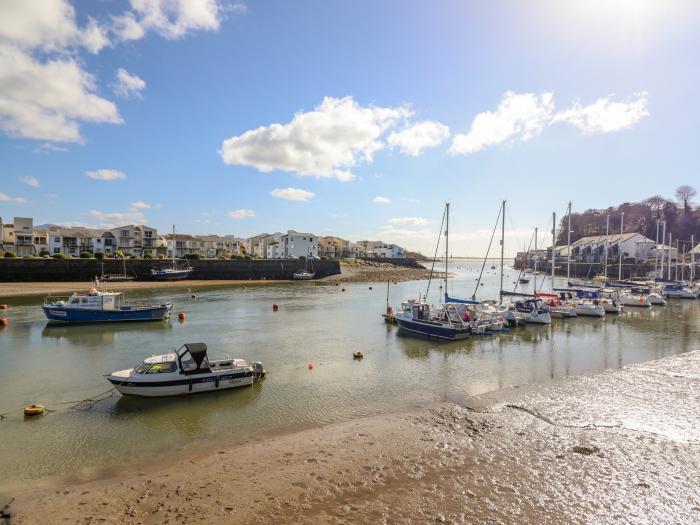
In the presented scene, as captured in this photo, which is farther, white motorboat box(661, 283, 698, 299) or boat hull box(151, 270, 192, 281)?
boat hull box(151, 270, 192, 281)

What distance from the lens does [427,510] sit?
9383 mm

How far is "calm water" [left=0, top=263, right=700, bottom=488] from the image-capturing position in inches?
548

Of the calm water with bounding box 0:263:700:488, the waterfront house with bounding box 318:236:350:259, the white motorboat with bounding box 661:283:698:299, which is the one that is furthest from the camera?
the waterfront house with bounding box 318:236:350:259

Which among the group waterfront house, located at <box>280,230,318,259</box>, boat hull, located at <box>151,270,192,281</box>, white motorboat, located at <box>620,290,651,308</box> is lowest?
white motorboat, located at <box>620,290,651,308</box>

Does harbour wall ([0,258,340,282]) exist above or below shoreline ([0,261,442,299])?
above

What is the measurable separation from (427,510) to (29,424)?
14699mm

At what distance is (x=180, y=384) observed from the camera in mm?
17406

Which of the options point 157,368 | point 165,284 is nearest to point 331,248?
point 165,284

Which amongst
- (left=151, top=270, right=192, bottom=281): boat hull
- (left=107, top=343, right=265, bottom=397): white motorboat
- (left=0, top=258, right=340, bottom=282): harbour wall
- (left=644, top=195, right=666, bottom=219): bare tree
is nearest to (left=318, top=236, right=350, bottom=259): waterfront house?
(left=0, top=258, right=340, bottom=282): harbour wall

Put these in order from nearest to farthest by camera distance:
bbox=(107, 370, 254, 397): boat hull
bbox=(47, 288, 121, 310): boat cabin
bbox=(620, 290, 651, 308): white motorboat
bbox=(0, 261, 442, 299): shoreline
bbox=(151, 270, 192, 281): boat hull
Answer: bbox=(107, 370, 254, 397): boat hull < bbox=(47, 288, 121, 310): boat cabin < bbox=(620, 290, 651, 308): white motorboat < bbox=(0, 261, 442, 299): shoreline < bbox=(151, 270, 192, 281): boat hull

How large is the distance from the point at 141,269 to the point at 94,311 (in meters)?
Result: 45.5

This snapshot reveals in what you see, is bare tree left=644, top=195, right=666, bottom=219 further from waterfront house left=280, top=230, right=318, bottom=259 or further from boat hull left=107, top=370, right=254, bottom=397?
boat hull left=107, top=370, right=254, bottom=397

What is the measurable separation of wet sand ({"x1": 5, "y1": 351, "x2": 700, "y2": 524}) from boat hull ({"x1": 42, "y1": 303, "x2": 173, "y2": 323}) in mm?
26818

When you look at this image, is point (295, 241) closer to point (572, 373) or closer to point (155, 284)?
point (155, 284)
